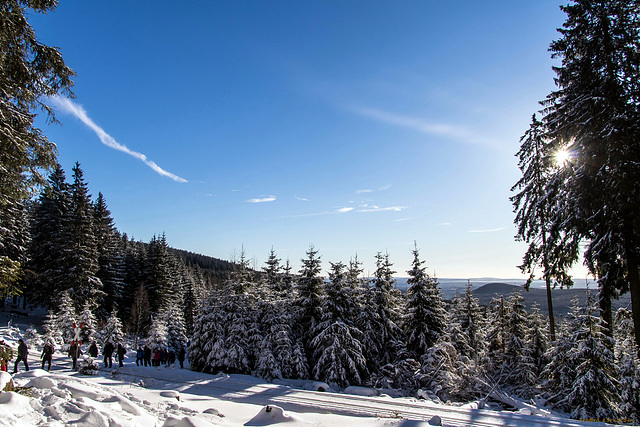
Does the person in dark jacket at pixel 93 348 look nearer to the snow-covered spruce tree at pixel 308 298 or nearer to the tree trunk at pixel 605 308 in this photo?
the snow-covered spruce tree at pixel 308 298

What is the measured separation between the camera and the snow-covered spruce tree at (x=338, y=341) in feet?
72.9

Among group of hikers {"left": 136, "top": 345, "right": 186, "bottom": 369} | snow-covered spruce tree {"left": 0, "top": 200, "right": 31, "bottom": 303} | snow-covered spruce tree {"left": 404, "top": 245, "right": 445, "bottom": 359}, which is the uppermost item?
snow-covered spruce tree {"left": 0, "top": 200, "right": 31, "bottom": 303}

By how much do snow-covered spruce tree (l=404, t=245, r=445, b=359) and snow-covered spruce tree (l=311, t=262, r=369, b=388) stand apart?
162 inches

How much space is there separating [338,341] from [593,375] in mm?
13546

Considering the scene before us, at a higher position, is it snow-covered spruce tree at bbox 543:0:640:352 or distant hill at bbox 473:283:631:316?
snow-covered spruce tree at bbox 543:0:640:352

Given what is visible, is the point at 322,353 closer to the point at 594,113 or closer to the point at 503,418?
the point at 503,418

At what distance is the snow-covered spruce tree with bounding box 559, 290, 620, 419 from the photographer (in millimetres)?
14336

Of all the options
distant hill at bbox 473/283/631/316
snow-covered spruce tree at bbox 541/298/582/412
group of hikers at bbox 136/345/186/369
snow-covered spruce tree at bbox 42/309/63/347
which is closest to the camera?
snow-covered spruce tree at bbox 541/298/582/412

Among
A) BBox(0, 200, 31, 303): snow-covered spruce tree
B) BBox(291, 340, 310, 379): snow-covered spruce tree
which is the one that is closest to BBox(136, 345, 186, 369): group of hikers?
BBox(0, 200, 31, 303): snow-covered spruce tree

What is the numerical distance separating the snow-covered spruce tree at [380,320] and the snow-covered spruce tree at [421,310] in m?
1.10

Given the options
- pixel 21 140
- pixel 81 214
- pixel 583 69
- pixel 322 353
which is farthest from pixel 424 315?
pixel 81 214

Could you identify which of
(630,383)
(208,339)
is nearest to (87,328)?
(208,339)

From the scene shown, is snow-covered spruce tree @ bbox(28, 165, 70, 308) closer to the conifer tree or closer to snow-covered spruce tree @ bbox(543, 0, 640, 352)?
Result: the conifer tree

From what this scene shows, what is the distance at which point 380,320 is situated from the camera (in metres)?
26.0
